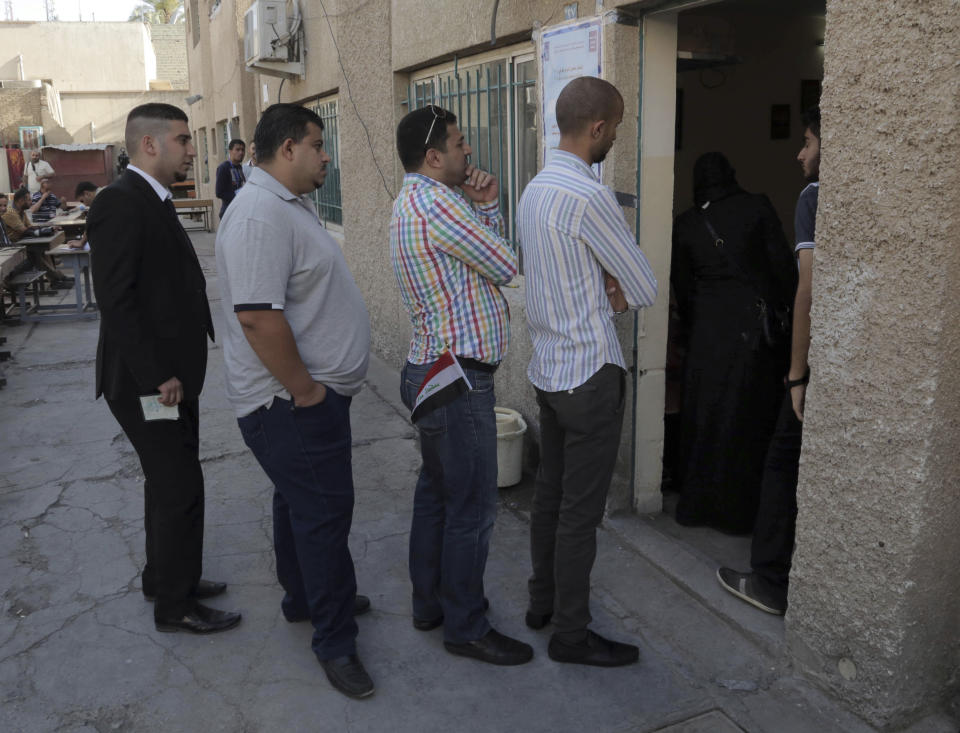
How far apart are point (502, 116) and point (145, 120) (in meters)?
2.44

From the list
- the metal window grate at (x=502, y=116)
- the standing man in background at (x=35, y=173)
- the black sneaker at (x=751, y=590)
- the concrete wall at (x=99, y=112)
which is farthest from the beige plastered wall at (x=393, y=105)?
the concrete wall at (x=99, y=112)

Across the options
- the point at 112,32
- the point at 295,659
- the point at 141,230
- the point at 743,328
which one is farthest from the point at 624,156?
the point at 112,32

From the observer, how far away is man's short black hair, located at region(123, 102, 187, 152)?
3098 mm

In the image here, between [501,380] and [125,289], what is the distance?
263 cm

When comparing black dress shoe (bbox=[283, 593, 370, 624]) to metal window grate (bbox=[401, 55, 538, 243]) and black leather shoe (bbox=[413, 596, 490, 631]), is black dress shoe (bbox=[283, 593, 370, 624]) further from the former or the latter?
metal window grate (bbox=[401, 55, 538, 243])

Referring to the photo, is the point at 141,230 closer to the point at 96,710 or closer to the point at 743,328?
the point at 96,710

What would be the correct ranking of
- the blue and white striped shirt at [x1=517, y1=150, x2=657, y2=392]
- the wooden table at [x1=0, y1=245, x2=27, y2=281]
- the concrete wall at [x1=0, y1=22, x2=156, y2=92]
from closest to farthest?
the blue and white striped shirt at [x1=517, y1=150, x2=657, y2=392] < the wooden table at [x1=0, y1=245, x2=27, y2=281] < the concrete wall at [x1=0, y1=22, x2=156, y2=92]

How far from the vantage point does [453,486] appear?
9.46 ft

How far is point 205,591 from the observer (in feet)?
11.6

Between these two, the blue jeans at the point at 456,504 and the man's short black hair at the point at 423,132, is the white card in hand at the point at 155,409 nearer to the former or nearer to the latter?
the blue jeans at the point at 456,504

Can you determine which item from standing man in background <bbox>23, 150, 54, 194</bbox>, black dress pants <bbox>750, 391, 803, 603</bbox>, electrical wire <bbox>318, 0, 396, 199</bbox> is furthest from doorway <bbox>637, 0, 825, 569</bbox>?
standing man in background <bbox>23, 150, 54, 194</bbox>

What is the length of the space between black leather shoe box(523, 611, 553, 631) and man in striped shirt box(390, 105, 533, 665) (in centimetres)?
19

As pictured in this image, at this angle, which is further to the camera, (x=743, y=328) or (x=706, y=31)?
(x=706, y=31)

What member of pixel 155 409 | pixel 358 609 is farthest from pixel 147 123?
pixel 358 609
